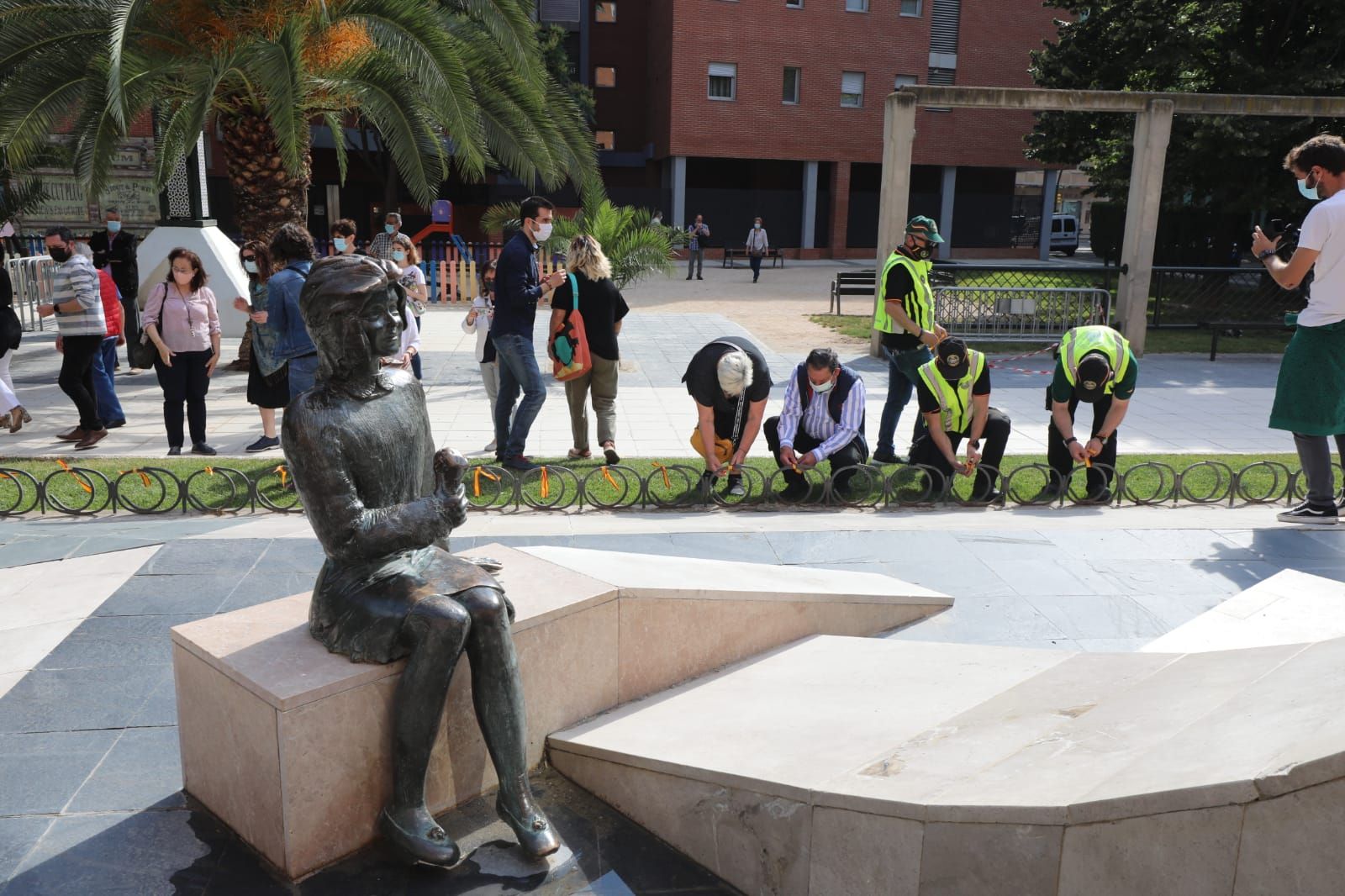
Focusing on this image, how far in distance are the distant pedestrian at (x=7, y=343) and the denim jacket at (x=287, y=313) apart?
2957mm

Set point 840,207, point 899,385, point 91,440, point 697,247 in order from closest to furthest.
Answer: point 899,385, point 91,440, point 697,247, point 840,207

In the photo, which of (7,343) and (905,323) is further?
(7,343)

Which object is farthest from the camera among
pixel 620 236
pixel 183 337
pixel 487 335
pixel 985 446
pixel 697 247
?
pixel 697 247

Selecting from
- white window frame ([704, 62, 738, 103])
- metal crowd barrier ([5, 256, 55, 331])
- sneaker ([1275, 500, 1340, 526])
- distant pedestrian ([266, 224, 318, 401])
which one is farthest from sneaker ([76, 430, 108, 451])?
white window frame ([704, 62, 738, 103])

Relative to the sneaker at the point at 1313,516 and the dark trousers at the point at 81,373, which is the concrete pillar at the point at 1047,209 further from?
the dark trousers at the point at 81,373

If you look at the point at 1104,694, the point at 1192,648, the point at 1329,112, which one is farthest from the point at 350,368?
the point at 1329,112

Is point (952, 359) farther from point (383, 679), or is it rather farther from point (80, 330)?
point (80, 330)

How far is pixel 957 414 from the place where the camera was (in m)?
7.77

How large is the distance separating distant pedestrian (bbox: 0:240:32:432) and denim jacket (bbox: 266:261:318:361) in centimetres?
296

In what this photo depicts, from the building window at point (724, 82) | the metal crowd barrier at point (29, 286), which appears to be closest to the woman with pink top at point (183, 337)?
the metal crowd barrier at point (29, 286)

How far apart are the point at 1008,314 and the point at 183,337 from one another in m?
12.5

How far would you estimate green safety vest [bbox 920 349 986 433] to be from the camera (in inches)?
300

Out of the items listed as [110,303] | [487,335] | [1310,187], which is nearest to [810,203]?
[487,335]

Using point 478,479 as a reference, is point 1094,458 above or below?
above
